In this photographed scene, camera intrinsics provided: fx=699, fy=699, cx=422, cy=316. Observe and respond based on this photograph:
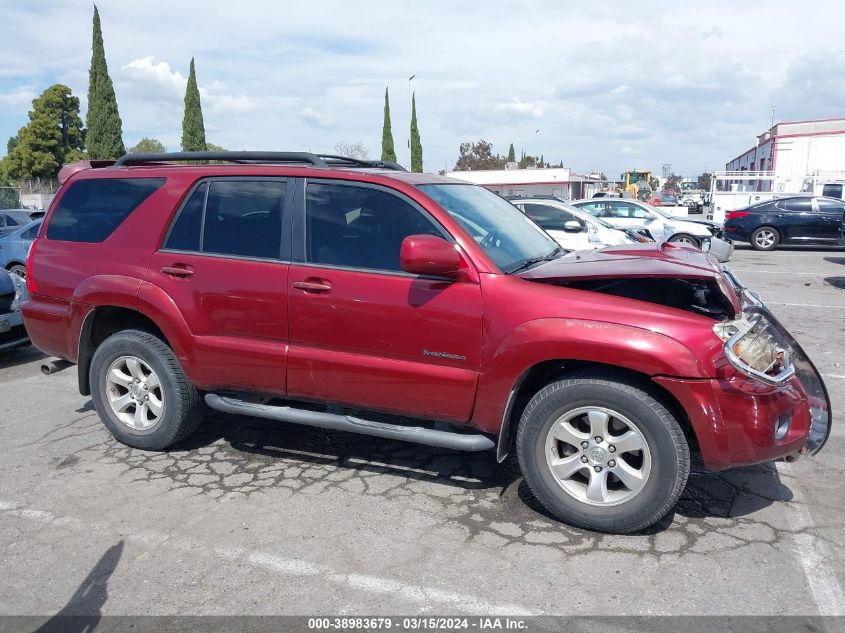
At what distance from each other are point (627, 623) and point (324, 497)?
1833 mm

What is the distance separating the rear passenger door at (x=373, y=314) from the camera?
12.1 feet

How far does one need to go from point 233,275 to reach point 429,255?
1.34 m

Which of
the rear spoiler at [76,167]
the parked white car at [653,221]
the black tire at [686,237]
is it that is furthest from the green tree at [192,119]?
the rear spoiler at [76,167]

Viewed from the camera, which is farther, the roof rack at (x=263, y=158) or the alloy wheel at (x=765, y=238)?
the alloy wheel at (x=765, y=238)

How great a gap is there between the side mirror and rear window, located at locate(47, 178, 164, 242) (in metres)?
2.03

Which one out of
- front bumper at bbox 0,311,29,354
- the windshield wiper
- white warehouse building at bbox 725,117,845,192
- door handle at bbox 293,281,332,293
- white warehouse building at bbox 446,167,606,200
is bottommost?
front bumper at bbox 0,311,29,354

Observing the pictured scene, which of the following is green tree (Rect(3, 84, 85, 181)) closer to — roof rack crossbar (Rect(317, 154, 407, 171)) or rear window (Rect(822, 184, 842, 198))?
rear window (Rect(822, 184, 842, 198))

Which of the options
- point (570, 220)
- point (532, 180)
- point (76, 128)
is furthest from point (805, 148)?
point (76, 128)

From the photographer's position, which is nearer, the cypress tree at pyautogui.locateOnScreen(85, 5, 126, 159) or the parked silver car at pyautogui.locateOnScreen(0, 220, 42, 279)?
the parked silver car at pyautogui.locateOnScreen(0, 220, 42, 279)

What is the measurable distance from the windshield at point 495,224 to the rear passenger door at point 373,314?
26cm

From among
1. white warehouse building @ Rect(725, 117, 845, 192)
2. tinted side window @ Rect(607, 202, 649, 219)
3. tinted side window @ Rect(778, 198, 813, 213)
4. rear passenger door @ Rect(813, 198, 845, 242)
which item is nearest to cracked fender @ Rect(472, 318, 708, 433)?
tinted side window @ Rect(607, 202, 649, 219)

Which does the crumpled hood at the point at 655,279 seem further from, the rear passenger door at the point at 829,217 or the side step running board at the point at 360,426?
the rear passenger door at the point at 829,217

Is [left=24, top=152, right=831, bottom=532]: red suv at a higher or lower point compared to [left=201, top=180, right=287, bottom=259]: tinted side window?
lower

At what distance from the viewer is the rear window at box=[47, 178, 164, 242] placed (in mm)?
4652
